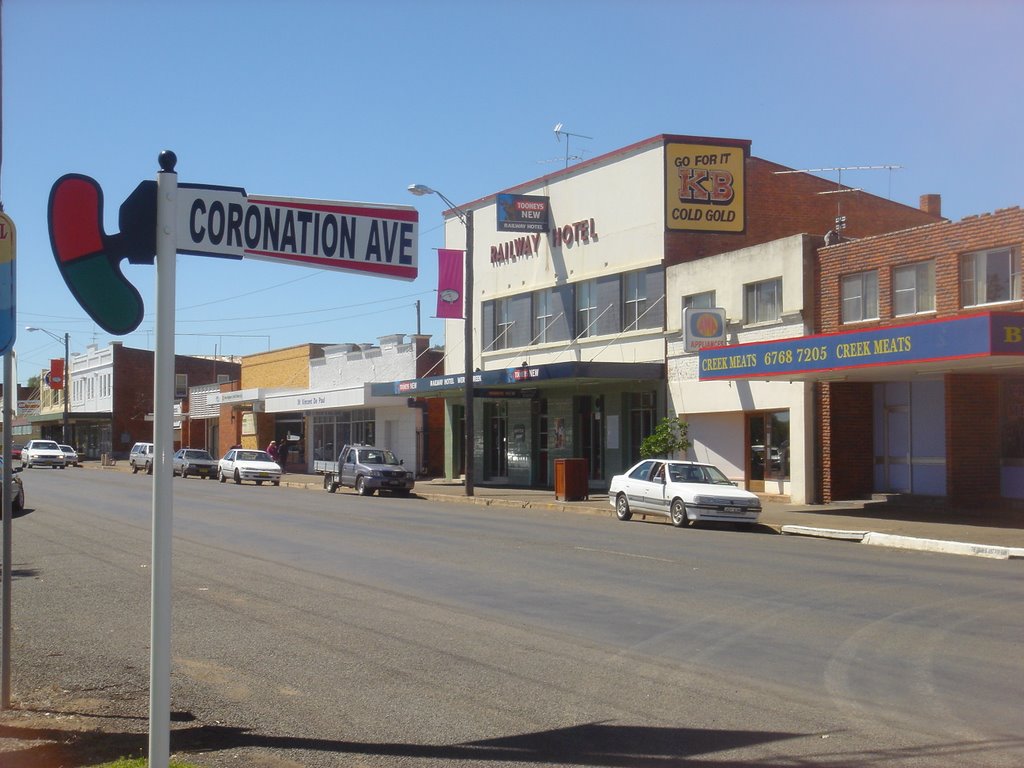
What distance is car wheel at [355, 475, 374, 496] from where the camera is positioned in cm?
3575

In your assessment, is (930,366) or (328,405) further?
(328,405)

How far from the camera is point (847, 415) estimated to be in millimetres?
27844

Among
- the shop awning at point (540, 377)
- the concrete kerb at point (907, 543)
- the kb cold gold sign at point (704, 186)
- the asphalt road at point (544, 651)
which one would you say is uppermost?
the kb cold gold sign at point (704, 186)

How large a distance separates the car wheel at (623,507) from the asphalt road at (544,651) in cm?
714

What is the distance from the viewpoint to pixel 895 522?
74.6 feet

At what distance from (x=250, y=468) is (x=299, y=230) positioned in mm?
39886

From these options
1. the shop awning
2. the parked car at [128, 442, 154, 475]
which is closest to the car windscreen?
the shop awning

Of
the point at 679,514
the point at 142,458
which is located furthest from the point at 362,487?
the point at 142,458

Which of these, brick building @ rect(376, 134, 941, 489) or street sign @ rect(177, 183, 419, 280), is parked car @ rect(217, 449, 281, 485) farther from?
street sign @ rect(177, 183, 419, 280)

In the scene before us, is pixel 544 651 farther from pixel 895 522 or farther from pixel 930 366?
pixel 930 366

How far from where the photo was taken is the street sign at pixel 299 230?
16.8ft

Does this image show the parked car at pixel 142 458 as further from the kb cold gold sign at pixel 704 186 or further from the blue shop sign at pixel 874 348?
the blue shop sign at pixel 874 348

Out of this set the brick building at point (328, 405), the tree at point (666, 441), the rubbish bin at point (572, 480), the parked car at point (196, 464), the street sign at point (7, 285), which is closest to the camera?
the street sign at point (7, 285)

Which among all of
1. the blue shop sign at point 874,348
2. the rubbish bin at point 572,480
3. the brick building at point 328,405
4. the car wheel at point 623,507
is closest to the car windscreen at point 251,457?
the brick building at point 328,405
